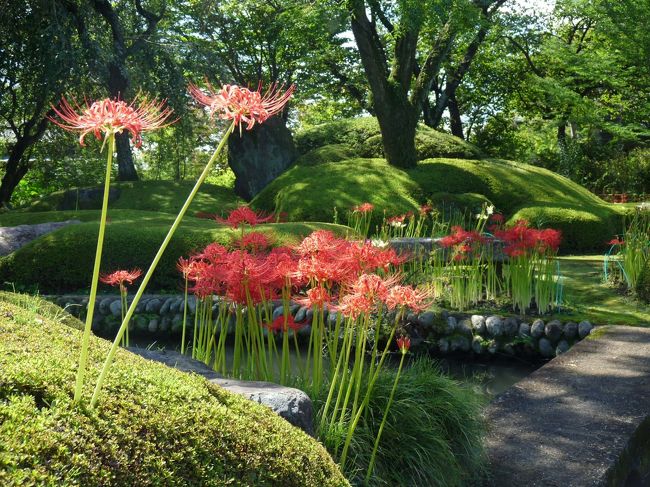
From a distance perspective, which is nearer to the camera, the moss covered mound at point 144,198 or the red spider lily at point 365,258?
the red spider lily at point 365,258

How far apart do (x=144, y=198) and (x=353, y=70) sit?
9.71m

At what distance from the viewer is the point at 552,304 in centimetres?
706

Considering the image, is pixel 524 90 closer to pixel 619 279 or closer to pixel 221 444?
pixel 619 279

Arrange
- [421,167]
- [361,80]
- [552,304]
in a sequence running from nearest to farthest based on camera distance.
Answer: [552,304] < [421,167] < [361,80]

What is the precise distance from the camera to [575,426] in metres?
3.89

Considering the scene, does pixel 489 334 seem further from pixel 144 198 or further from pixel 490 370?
pixel 144 198

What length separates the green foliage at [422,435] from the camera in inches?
123

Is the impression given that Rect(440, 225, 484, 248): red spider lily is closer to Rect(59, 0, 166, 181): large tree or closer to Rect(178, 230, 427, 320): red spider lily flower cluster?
Rect(178, 230, 427, 320): red spider lily flower cluster

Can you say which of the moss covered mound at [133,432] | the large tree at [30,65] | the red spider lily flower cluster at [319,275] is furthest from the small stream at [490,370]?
the large tree at [30,65]

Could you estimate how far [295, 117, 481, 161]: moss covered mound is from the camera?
50.9ft

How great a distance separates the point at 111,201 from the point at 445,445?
14823 mm

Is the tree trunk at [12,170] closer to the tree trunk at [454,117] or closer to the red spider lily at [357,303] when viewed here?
the tree trunk at [454,117]

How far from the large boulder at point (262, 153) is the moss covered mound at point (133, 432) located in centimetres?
1431

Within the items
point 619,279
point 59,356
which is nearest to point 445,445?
point 59,356
